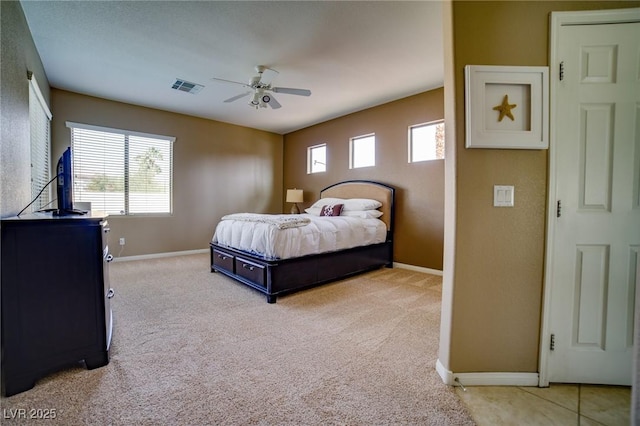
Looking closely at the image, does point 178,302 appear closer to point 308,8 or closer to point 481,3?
point 308,8

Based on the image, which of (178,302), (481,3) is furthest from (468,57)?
(178,302)

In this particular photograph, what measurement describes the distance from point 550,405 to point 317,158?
527 centimetres

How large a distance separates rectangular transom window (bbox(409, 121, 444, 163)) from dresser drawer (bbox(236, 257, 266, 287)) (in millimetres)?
2941

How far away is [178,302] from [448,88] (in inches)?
121

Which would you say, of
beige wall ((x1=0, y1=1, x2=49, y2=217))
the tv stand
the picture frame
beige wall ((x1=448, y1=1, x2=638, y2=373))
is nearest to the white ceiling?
beige wall ((x1=0, y1=1, x2=49, y2=217))

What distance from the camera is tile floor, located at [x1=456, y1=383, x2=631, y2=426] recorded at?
1354 mm

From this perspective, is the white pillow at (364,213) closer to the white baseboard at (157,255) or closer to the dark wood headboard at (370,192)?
the dark wood headboard at (370,192)

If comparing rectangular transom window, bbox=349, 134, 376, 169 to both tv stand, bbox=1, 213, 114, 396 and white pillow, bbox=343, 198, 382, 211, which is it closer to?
white pillow, bbox=343, 198, 382, 211

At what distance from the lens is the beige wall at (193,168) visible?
4.41 metres

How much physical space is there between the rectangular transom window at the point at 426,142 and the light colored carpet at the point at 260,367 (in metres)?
2.22

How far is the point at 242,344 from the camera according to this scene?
2037mm

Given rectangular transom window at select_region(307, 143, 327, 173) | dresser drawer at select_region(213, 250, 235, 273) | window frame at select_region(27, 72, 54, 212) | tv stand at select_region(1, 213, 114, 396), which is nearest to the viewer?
tv stand at select_region(1, 213, 114, 396)

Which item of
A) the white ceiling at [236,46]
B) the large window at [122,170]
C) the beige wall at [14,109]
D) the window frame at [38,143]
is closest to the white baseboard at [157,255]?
the large window at [122,170]

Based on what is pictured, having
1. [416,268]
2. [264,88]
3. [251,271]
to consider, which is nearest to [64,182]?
[251,271]
